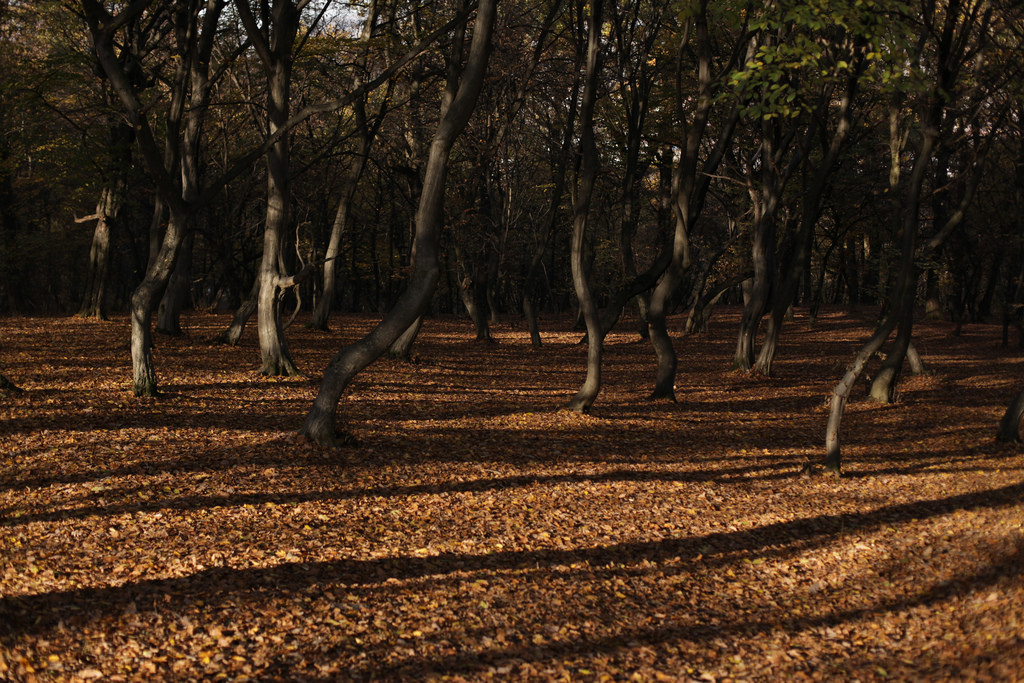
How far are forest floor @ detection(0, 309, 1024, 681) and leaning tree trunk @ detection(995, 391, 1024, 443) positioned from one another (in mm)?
265

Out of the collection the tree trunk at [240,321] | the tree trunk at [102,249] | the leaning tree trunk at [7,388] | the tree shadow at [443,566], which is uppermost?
the tree trunk at [102,249]

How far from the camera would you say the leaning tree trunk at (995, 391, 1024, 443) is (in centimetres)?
1198

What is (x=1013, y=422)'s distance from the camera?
12.1 m

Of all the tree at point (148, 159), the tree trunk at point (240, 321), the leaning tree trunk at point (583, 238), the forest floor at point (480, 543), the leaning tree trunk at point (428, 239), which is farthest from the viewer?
the tree trunk at point (240, 321)

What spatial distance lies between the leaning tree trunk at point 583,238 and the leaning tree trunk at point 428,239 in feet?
13.4

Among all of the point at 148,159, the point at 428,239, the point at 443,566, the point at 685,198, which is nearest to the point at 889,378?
the point at 685,198

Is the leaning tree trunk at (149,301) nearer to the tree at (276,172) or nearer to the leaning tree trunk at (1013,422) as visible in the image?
the tree at (276,172)

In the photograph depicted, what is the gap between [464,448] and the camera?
409 inches

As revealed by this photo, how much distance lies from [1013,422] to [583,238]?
733 centimetres

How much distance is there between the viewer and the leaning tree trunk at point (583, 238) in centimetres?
1292

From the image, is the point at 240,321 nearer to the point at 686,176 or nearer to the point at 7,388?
the point at 7,388

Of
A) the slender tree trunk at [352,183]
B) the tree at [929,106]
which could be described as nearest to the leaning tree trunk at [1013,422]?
the tree at [929,106]

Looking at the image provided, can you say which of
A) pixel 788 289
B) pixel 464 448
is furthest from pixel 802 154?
pixel 464 448

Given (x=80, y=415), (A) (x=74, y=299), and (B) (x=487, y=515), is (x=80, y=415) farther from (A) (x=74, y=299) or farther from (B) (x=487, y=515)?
(A) (x=74, y=299)
